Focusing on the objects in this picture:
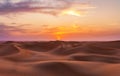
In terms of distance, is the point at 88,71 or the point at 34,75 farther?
the point at 88,71

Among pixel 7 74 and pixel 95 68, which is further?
pixel 95 68

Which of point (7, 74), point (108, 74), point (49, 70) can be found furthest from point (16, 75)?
point (108, 74)

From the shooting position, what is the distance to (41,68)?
4988mm

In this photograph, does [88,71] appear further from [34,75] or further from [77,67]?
[34,75]

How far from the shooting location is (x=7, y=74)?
4422 millimetres

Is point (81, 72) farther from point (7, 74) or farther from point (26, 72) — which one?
point (7, 74)

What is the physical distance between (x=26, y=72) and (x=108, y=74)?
4.43ft

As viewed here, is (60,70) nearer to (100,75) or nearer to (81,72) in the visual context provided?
(81,72)

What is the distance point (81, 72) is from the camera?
15.3 feet

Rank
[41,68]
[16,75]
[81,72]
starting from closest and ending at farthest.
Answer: [16,75], [81,72], [41,68]

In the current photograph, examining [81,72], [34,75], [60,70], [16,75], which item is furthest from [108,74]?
[16,75]

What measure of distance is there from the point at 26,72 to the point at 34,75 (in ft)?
0.84

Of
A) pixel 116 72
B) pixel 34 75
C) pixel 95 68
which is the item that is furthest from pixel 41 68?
pixel 116 72

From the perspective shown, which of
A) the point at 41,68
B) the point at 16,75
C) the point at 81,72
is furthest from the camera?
the point at 41,68
